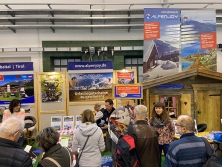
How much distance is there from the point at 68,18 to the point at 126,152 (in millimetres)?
7552

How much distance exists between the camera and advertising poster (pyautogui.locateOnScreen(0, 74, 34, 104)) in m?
7.26

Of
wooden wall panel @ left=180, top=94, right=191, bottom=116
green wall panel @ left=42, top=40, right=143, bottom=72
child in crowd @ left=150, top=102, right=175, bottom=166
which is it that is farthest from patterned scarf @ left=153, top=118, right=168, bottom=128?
green wall panel @ left=42, top=40, right=143, bottom=72

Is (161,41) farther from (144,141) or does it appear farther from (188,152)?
(188,152)

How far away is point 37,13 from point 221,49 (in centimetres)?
865

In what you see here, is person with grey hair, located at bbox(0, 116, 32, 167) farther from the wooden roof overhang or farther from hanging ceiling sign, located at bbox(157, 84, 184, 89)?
hanging ceiling sign, located at bbox(157, 84, 184, 89)

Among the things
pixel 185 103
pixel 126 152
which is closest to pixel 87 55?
pixel 185 103

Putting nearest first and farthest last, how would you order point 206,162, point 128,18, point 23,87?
1. point 206,162
2. point 23,87
3. point 128,18

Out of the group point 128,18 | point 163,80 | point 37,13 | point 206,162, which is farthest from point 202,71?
point 37,13

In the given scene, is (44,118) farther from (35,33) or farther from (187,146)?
(187,146)

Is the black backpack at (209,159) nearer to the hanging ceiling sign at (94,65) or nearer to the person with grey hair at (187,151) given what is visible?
the person with grey hair at (187,151)

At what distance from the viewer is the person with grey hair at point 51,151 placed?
2.01m

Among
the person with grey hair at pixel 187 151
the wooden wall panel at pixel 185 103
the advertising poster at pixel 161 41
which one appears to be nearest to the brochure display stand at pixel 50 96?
A: the advertising poster at pixel 161 41

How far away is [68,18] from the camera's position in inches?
349

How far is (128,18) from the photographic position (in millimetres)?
8906
